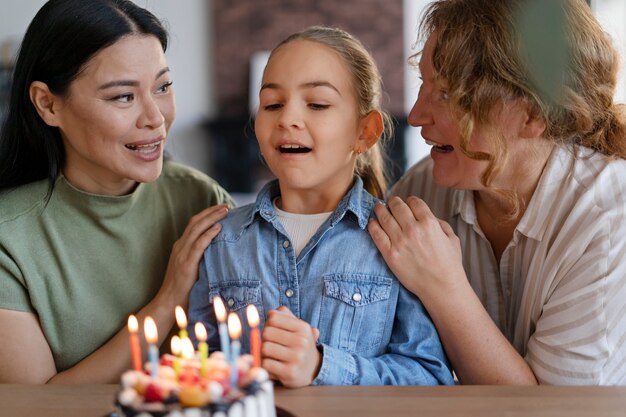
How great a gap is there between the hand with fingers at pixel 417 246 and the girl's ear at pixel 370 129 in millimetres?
147

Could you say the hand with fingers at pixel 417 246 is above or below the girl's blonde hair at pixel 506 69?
below

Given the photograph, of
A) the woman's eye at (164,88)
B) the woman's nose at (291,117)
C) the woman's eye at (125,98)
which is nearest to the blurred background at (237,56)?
the woman's eye at (164,88)

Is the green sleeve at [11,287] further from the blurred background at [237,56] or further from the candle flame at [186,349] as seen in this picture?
the blurred background at [237,56]

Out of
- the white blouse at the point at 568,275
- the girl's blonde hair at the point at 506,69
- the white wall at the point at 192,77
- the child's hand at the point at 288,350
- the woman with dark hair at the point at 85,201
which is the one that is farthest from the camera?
the white wall at the point at 192,77

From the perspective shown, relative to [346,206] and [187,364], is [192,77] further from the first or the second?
[187,364]

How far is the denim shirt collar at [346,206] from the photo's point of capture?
5.39 ft

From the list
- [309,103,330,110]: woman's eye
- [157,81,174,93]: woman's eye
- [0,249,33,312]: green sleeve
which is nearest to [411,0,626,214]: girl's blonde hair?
[309,103,330,110]: woman's eye

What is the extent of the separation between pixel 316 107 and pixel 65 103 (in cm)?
60

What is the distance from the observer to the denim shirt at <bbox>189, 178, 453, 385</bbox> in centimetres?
154

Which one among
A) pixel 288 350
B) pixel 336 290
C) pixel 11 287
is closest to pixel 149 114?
pixel 11 287

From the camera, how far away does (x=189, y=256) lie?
67.8 inches

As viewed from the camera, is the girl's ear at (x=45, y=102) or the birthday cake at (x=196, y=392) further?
the girl's ear at (x=45, y=102)

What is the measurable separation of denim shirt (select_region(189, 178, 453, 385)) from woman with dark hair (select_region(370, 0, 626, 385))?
0.16ft

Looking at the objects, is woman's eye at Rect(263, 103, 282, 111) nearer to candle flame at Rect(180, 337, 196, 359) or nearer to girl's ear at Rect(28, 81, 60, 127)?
girl's ear at Rect(28, 81, 60, 127)
